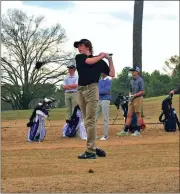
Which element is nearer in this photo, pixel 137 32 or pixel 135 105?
pixel 135 105

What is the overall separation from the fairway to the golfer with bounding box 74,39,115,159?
7.09 ft

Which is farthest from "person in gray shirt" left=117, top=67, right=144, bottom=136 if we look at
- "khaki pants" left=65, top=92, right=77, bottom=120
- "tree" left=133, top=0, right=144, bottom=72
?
"tree" left=133, top=0, right=144, bottom=72

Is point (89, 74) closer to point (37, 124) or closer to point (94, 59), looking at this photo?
point (94, 59)

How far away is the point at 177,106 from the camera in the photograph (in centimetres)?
3250

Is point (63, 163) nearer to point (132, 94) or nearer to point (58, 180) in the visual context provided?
point (58, 180)

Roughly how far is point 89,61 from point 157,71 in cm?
7582

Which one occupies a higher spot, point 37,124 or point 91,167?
point 37,124

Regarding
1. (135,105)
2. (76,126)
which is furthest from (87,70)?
(135,105)

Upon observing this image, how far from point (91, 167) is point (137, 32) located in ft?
34.1

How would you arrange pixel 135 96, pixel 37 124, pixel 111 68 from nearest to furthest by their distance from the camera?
1. pixel 111 68
2. pixel 37 124
3. pixel 135 96

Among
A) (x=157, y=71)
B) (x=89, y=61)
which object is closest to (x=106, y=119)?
(x=89, y=61)

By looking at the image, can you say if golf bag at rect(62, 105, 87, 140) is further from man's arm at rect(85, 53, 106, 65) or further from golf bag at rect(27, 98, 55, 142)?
man's arm at rect(85, 53, 106, 65)

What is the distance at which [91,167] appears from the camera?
28.9 ft

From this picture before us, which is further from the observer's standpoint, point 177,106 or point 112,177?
point 177,106
